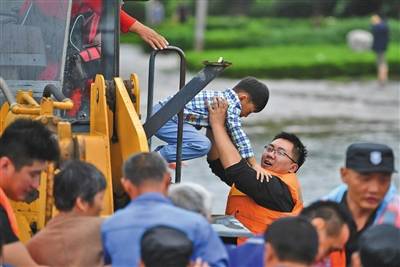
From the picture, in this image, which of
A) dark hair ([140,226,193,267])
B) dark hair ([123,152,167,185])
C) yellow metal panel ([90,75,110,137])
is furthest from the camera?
yellow metal panel ([90,75,110,137])

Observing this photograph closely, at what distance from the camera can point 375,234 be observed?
20.0ft

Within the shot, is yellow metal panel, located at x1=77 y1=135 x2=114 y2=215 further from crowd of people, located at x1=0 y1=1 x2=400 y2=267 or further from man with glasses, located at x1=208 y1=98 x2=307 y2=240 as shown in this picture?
man with glasses, located at x1=208 y1=98 x2=307 y2=240

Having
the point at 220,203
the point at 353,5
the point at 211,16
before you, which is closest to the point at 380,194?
the point at 220,203

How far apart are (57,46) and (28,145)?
2.50 meters

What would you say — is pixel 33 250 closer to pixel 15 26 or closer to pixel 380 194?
pixel 380 194

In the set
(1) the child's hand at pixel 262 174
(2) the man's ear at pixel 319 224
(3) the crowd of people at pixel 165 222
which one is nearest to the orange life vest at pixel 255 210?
(1) the child's hand at pixel 262 174

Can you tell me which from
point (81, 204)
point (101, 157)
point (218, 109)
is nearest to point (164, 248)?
point (81, 204)

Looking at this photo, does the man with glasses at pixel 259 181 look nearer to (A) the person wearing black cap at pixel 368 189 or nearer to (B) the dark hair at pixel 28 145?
(A) the person wearing black cap at pixel 368 189

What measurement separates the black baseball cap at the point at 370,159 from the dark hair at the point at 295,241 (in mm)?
884

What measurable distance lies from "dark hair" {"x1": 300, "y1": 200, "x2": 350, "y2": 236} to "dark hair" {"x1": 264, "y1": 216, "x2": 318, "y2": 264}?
42 centimetres

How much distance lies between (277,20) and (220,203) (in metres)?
34.8

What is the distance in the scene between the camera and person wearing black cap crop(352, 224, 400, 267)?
6039 millimetres

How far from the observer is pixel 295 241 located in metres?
5.76

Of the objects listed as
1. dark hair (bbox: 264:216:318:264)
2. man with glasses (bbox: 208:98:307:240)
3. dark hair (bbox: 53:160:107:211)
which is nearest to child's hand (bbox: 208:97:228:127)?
man with glasses (bbox: 208:98:307:240)
